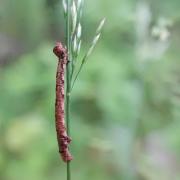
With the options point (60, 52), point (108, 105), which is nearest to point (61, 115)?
point (60, 52)

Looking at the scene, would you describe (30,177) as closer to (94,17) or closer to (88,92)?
(88,92)

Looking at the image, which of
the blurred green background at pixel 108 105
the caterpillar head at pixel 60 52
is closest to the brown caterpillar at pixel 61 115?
the caterpillar head at pixel 60 52

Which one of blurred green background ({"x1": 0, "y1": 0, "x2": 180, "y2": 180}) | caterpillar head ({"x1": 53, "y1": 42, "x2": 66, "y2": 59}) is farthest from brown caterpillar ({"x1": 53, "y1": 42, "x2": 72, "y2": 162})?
blurred green background ({"x1": 0, "y1": 0, "x2": 180, "y2": 180})

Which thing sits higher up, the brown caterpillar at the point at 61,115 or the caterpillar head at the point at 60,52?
the caterpillar head at the point at 60,52

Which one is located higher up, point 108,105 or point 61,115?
point 108,105

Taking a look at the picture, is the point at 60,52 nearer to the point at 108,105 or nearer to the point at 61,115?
the point at 61,115

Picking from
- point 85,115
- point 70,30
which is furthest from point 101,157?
point 70,30

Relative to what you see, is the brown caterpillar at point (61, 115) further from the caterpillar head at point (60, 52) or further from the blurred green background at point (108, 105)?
the blurred green background at point (108, 105)

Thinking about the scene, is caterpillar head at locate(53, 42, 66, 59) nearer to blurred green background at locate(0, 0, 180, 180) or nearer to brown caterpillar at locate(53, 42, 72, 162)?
brown caterpillar at locate(53, 42, 72, 162)
